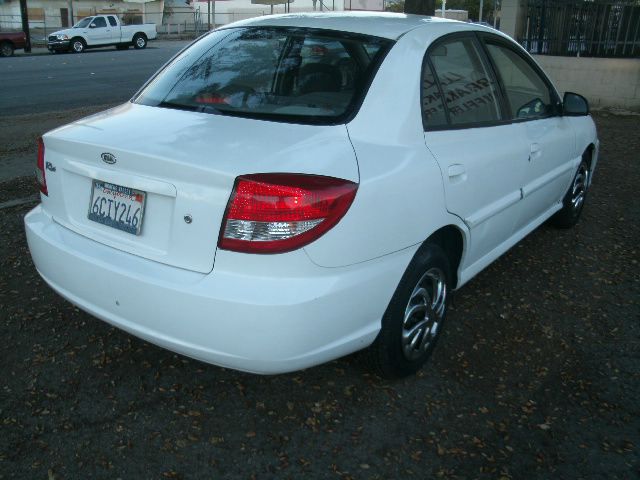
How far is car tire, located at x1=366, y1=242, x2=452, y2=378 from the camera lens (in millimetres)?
3049

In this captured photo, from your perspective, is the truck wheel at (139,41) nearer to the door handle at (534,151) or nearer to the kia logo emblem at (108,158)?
the door handle at (534,151)

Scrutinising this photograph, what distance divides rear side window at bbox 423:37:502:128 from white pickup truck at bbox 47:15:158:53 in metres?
29.7

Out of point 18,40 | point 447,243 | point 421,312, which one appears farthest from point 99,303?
point 18,40

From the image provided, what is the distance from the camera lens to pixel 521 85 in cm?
455

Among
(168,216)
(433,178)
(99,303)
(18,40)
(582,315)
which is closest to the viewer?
(168,216)

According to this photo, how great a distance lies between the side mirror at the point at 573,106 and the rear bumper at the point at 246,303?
2.45 meters

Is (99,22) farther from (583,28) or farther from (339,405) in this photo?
(339,405)

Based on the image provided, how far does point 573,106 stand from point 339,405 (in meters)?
2.91

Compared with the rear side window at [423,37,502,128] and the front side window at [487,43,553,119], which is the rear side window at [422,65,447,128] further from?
the front side window at [487,43,553,119]

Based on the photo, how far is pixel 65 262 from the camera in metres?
2.98

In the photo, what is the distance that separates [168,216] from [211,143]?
35 cm

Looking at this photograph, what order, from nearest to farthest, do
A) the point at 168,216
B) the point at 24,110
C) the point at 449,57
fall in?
the point at 168,216, the point at 449,57, the point at 24,110

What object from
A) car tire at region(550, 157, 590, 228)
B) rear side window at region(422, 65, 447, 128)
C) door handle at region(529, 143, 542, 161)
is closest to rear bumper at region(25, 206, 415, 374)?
rear side window at region(422, 65, 447, 128)

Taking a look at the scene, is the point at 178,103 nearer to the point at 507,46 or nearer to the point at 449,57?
the point at 449,57
